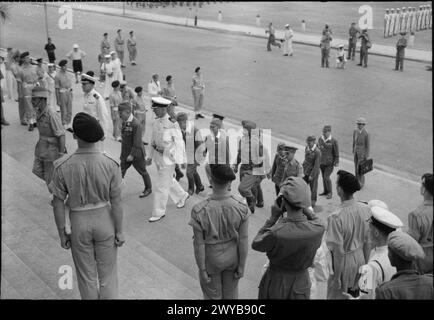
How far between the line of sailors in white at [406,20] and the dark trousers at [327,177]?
2292 cm

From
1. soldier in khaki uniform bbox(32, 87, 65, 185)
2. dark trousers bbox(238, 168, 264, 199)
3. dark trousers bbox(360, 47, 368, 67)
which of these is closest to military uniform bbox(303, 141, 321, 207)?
dark trousers bbox(238, 168, 264, 199)

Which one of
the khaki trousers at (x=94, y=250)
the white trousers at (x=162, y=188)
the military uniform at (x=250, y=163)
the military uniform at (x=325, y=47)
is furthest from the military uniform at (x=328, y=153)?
the military uniform at (x=325, y=47)

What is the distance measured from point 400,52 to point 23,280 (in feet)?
61.5

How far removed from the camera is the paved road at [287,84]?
13.1 metres

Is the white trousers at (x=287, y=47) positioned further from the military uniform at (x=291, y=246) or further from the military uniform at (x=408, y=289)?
the military uniform at (x=408, y=289)

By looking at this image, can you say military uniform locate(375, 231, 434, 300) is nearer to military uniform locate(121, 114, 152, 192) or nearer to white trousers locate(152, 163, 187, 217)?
white trousers locate(152, 163, 187, 217)

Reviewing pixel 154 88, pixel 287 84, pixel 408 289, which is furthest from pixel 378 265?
pixel 287 84

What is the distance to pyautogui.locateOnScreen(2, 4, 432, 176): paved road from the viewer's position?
43.0 feet

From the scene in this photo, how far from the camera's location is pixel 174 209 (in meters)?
8.41

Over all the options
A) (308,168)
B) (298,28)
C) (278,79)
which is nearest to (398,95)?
(278,79)

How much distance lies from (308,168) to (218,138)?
5.12ft
